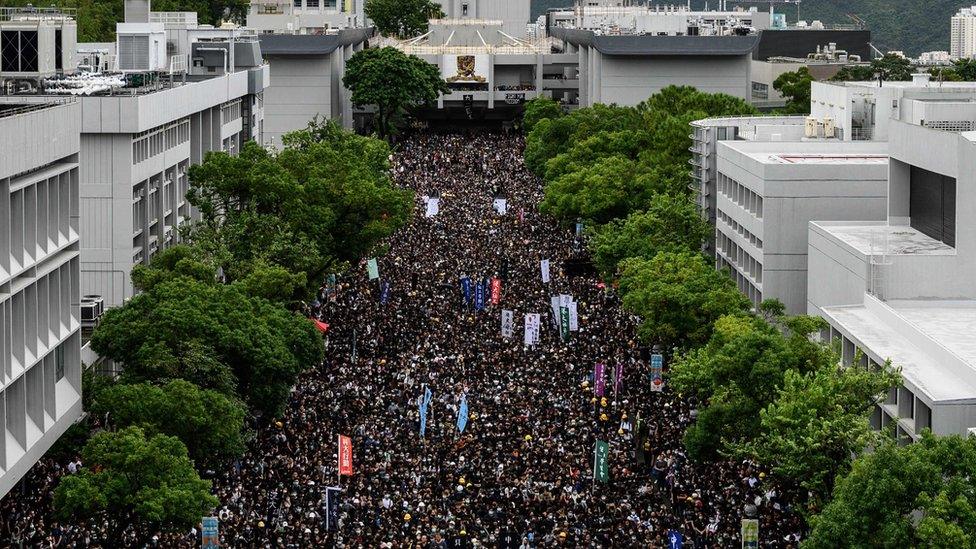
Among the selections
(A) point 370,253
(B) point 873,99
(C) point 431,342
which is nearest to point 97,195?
(C) point 431,342

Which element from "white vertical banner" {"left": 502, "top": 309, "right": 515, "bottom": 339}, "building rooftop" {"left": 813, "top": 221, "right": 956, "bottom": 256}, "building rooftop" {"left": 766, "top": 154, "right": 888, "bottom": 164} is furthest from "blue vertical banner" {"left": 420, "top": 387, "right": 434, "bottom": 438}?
"building rooftop" {"left": 766, "top": 154, "right": 888, "bottom": 164}

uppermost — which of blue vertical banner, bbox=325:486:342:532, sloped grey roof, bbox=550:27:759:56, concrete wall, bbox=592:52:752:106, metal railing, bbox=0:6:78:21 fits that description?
sloped grey roof, bbox=550:27:759:56

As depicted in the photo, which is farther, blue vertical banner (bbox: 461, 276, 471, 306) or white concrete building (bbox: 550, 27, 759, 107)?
white concrete building (bbox: 550, 27, 759, 107)

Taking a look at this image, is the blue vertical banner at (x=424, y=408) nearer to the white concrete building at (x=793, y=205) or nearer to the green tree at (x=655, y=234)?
the white concrete building at (x=793, y=205)

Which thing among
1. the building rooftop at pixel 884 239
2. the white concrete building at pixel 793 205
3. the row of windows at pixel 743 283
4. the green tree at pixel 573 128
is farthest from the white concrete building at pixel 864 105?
the green tree at pixel 573 128

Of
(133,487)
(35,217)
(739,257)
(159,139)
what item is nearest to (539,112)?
(739,257)

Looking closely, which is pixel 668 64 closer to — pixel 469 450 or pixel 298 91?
pixel 298 91

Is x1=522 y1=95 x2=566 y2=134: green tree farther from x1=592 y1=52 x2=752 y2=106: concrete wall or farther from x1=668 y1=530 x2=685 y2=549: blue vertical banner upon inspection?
x1=668 y1=530 x2=685 y2=549: blue vertical banner
